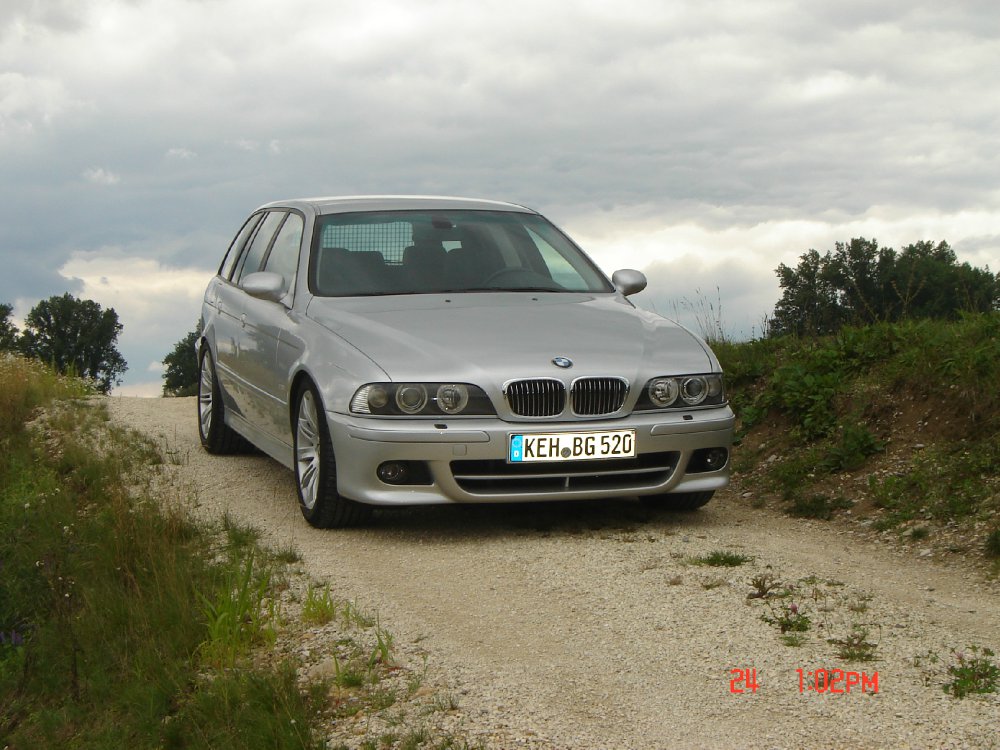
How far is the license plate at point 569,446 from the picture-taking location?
20.9 feet

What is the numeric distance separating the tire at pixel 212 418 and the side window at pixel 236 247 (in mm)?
633

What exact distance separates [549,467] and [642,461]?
551mm

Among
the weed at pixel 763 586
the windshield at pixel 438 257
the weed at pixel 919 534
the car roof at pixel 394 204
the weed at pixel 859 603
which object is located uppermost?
the car roof at pixel 394 204

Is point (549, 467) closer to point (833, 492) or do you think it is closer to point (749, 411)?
point (833, 492)

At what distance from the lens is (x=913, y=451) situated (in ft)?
26.8

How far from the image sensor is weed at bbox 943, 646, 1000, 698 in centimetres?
433

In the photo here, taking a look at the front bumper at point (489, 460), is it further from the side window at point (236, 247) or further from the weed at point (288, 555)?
the side window at point (236, 247)

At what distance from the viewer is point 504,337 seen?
22.1ft

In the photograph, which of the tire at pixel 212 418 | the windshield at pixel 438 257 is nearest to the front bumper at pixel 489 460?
the windshield at pixel 438 257

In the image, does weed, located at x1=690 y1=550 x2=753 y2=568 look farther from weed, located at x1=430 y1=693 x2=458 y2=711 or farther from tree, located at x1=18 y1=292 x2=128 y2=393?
tree, located at x1=18 y1=292 x2=128 y2=393
